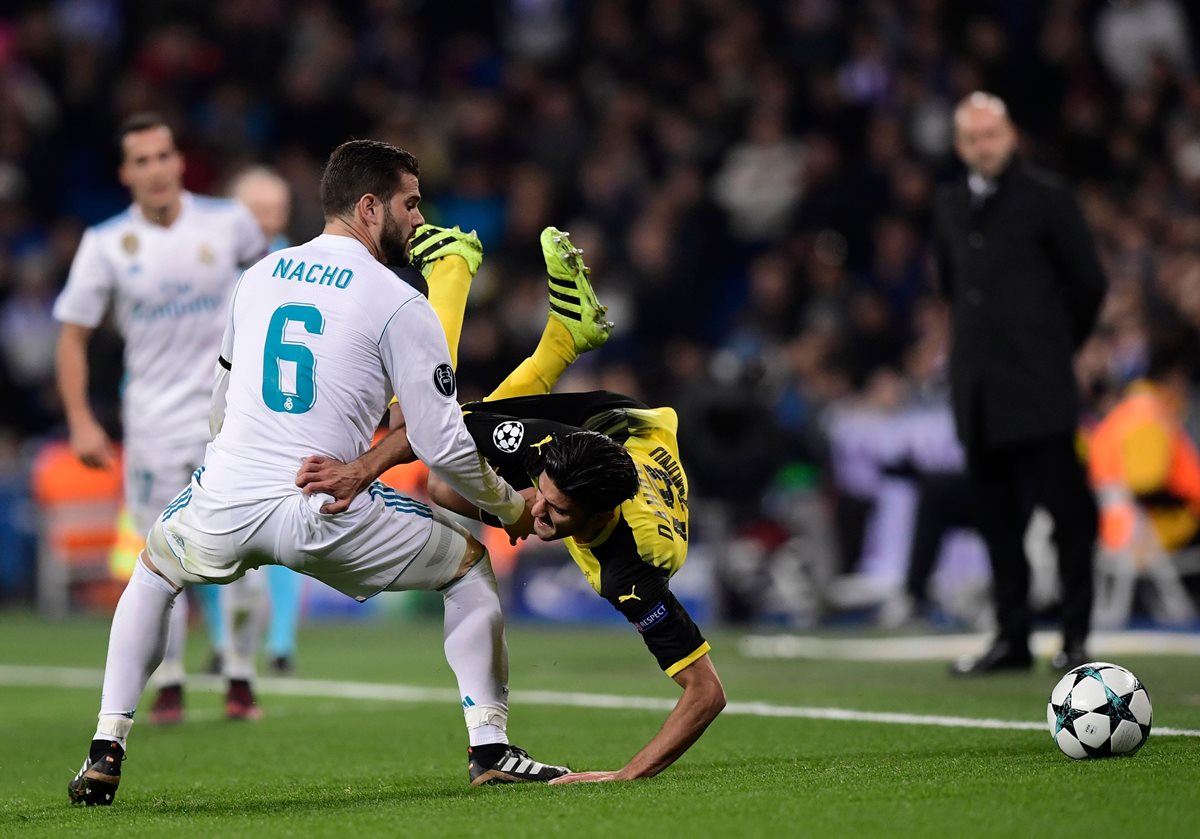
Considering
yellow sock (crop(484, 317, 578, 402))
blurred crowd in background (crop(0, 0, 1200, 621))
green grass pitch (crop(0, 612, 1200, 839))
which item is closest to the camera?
green grass pitch (crop(0, 612, 1200, 839))

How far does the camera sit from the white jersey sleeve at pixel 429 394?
5.15 metres

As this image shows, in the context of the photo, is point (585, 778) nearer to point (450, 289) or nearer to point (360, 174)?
point (450, 289)

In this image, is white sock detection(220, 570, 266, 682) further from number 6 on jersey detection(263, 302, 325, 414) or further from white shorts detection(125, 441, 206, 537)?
number 6 on jersey detection(263, 302, 325, 414)

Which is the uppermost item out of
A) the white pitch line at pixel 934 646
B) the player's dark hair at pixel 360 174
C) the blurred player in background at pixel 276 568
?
the player's dark hair at pixel 360 174

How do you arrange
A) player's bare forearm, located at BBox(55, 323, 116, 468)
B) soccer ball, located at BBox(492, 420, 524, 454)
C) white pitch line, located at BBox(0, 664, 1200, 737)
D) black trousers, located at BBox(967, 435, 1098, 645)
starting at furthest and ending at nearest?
black trousers, located at BBox(967, 435, 1098, 645), player's bare forearm, located at BBox(55, 323, 116, 468), white pitch line, located at BBox(0, 664, 1200, 737), soccer ball, located at BBox(492, 420, 524, 454)

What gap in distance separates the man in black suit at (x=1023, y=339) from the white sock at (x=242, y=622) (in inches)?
128

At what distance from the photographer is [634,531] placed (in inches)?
215

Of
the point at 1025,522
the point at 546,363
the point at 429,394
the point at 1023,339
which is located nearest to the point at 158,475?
the point at 546,363

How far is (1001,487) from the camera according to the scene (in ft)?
29.0

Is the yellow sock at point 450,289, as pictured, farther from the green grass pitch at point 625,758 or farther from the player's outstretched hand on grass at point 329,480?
the green grass pitch at point 625,758

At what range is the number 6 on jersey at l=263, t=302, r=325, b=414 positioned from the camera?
17.2 ft

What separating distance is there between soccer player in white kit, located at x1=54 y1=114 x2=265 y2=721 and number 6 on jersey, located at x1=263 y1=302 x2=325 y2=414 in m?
2.89

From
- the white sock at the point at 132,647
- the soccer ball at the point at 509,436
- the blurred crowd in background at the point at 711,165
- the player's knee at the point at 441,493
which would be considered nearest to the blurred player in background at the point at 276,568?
the player's knee at the point at 441,493

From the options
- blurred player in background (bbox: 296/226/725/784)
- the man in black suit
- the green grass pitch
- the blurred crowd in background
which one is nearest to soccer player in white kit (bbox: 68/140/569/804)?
blurred player in background (bbox: 296/226/725/784)
